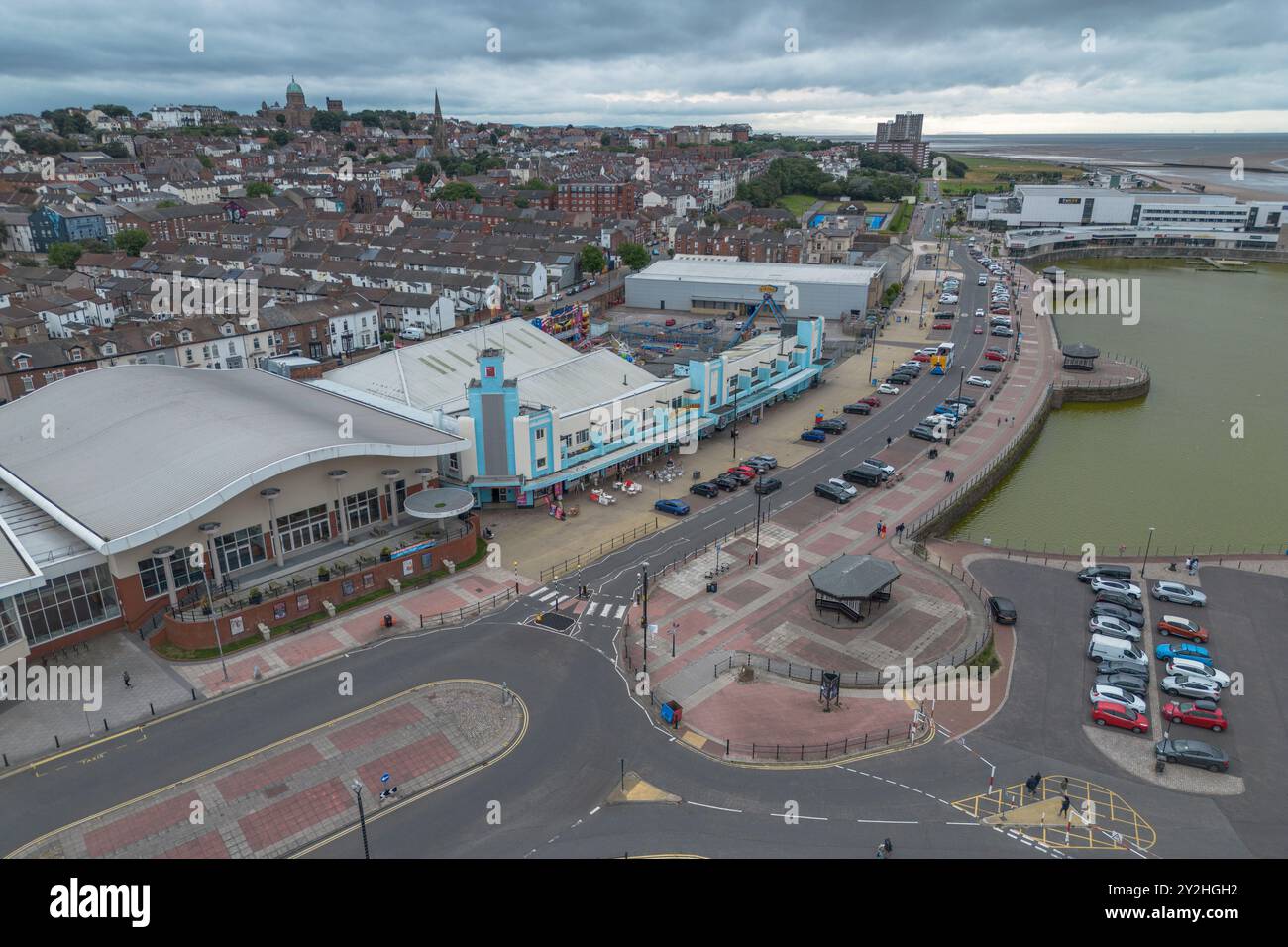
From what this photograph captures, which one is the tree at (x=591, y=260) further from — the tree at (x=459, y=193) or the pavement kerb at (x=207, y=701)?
the pavement kerb at (x=207, y=701)

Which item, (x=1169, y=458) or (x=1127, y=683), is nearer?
(x=1127, y=683)

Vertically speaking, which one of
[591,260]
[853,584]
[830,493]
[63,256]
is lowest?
[853,584]

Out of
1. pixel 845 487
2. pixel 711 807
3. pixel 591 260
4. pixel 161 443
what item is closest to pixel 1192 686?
pixel 711 807

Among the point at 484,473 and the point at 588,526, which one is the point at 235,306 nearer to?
the point at 484,473

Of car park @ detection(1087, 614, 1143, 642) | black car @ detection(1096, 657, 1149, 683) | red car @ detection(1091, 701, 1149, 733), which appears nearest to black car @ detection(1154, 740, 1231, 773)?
red car @ detection(1091, 701, 1149, 733)

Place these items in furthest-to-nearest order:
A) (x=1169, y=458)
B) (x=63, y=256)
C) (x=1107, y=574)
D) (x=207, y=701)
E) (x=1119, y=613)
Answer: (x=63, y=256) < (x=1169, y=458) < (x=1107, y=574) < (x=1119, y=613) < (x=207, y=701)

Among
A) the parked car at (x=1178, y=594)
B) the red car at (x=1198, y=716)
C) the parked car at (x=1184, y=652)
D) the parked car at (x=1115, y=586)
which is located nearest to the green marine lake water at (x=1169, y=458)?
the parked car at (x=1178, y=594)

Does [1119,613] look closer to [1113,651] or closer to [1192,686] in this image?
[1113,651]

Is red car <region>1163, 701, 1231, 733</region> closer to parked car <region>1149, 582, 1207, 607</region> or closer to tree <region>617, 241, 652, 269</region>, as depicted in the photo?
parked car <region>1149, 582, 1207, 607</region>
